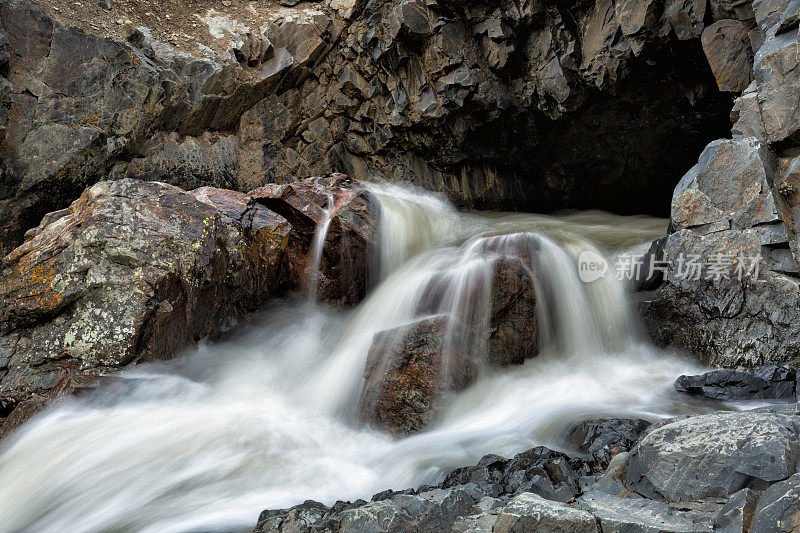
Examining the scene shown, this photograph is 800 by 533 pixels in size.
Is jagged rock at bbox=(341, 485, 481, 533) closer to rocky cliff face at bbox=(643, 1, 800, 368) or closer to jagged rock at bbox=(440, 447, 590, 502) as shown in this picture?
jagged rock at bbox=(440, 447, 590, 502)

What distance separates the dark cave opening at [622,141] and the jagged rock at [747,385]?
496 cm

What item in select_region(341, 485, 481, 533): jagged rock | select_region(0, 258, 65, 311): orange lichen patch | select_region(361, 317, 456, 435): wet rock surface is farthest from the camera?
select_region(0, 258, 65, 311): orange lichen patch

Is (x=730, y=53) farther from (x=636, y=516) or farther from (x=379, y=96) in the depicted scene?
(x=636, y=516)

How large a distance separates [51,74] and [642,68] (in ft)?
30.8

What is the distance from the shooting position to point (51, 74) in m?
8.80

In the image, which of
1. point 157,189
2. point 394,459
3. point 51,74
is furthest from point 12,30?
point 394,459

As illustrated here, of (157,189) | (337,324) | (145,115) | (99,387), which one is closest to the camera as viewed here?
(99,387)

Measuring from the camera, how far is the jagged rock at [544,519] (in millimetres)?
2416

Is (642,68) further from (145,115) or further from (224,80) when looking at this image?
(145,115)

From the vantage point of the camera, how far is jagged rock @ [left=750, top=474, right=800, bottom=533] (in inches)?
86.0

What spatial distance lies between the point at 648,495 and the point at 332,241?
5.60 metres

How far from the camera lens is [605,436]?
3.92 meters

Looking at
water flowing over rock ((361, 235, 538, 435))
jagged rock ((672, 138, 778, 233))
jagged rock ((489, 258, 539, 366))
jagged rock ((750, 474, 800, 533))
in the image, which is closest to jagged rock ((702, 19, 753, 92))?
jagged rock ((672, 138, 778, 233))

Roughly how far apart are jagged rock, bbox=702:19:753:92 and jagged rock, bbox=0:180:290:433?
6.62m
